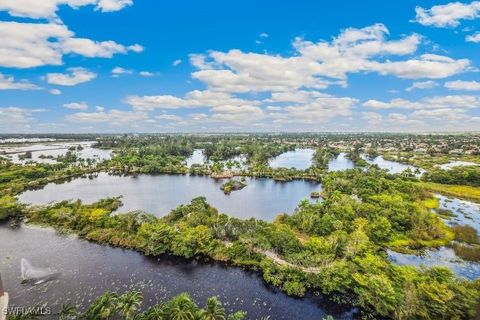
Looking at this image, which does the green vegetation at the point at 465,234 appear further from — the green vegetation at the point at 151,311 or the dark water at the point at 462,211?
the green vegetation at the point at 151,311

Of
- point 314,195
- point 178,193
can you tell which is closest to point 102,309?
point 178,193

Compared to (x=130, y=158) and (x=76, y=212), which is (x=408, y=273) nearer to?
(x=76, y=212)

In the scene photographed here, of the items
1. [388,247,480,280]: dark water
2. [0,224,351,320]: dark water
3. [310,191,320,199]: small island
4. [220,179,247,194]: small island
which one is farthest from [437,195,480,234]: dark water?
[220,179,247,194]: small island

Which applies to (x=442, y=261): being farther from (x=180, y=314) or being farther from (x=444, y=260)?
(x=180, y=314)

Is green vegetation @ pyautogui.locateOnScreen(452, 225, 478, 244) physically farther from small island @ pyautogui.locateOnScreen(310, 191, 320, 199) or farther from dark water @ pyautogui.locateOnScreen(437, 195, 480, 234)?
small island @ pyautogui.locateOnScreen(310, 191, 320, 199)

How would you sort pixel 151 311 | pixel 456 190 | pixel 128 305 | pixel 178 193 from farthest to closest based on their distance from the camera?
pixel 456 190
pixel 178 193
pixel 128 305
pixel 151 311

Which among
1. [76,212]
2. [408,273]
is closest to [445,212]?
[408,273]
